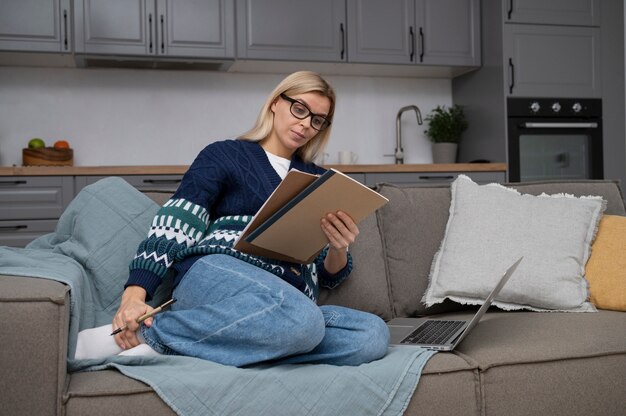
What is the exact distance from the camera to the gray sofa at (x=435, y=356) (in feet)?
4.40

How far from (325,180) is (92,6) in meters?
2.88

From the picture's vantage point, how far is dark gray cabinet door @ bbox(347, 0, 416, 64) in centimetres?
431

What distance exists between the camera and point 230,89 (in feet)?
14.8

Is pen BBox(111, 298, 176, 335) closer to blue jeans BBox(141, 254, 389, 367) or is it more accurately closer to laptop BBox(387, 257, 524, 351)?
blue jeans BBox(141, 254, 389, 367)

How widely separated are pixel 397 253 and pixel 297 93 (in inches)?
23.1

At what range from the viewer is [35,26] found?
→ 3.83m

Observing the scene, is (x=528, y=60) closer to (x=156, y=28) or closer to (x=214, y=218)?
(x=156, y=28)

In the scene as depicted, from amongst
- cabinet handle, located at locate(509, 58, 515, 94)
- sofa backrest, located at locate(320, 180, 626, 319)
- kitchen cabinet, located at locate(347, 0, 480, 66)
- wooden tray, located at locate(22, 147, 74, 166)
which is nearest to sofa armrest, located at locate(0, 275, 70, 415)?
sofa backrest, located at locate(320, 180, 626, 319)

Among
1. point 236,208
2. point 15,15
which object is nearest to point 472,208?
point 236,208

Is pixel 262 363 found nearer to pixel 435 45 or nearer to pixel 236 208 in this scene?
pixel 236 208

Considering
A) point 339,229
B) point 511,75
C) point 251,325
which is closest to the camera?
point 251,325

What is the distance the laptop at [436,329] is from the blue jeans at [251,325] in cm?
12

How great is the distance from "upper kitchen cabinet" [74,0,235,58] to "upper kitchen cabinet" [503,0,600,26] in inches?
65.6

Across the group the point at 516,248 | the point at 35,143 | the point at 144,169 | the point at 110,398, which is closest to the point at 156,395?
the point at 110,398
